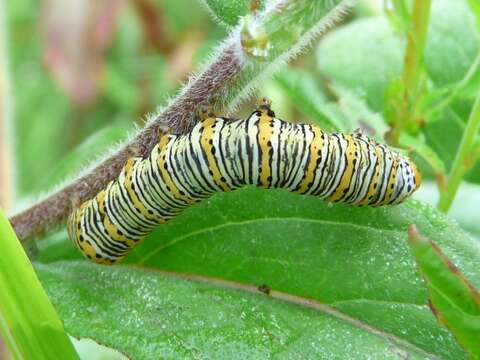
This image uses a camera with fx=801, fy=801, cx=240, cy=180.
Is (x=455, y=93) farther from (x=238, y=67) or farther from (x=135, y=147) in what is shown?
(x=135, y=147)

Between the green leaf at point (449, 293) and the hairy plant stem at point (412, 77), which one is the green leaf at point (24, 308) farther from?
the hairy plant stem at point (412, 77)

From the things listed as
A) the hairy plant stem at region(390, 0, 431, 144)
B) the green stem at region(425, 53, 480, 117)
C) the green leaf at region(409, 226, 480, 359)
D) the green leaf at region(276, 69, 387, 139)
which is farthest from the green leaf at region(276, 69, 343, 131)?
the green leaf at region(409, 226, 480, 359)

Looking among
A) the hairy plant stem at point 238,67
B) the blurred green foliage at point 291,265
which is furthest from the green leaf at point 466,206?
the hairy plant stem at point 238,67

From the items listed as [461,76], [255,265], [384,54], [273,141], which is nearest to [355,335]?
[255,265]

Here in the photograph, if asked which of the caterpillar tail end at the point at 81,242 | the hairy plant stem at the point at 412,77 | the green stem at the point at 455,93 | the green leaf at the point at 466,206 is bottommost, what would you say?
the green leaf at the point at 466,206

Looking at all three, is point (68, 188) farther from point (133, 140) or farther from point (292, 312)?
point (292, 312)

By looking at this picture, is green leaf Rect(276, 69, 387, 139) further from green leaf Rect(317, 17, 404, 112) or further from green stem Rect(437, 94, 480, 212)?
green leaf Rect(317, 17, 404, 112)

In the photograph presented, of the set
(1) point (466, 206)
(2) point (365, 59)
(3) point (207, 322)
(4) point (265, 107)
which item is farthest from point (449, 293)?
(2) point (365, 59)

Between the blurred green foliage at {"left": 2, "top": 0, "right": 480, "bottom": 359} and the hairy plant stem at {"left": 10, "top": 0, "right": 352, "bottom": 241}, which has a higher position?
the hairy plant stem at {"left": 10, "top": 0, "right": 352, "bottom": 241}
